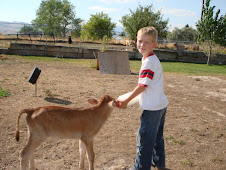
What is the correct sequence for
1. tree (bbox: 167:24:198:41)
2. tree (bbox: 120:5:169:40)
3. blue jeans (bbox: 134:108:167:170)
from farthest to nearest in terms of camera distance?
tree (bbox: 167:24:198:41)
tree (bbox: 120:5:169:40)
blue jeans (bbox: 134:108:167:170)

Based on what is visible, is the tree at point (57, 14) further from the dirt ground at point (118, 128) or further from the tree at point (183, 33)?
the dirt ground at point (118, 128)

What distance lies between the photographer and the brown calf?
128 inches

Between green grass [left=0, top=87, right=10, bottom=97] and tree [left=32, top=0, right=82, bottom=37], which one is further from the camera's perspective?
tree [left=32, top=0, right=82, bottom=37]

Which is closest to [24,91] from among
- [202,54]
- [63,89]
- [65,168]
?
[63,89]

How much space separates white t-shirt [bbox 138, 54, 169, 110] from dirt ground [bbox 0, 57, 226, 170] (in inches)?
57.2

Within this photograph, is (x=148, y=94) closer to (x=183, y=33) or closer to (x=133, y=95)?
(x=133, y=95)

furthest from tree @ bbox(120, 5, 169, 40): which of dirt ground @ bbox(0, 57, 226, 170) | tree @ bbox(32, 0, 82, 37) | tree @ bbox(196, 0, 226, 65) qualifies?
tree @ bbox(32, 0, 82, 37)

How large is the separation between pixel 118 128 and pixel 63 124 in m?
2.33

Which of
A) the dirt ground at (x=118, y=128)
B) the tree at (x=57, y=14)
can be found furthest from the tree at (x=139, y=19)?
the tree at (x=57, y=14)

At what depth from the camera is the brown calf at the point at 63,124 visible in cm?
325

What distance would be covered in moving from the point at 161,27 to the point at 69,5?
4780cm

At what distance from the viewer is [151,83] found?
305cm

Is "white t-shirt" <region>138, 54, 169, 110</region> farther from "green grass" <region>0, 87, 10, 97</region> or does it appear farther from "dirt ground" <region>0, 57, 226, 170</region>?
"green grass" <region>0, 87, 10, 97</region>

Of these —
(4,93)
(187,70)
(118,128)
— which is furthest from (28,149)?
(187,70)
